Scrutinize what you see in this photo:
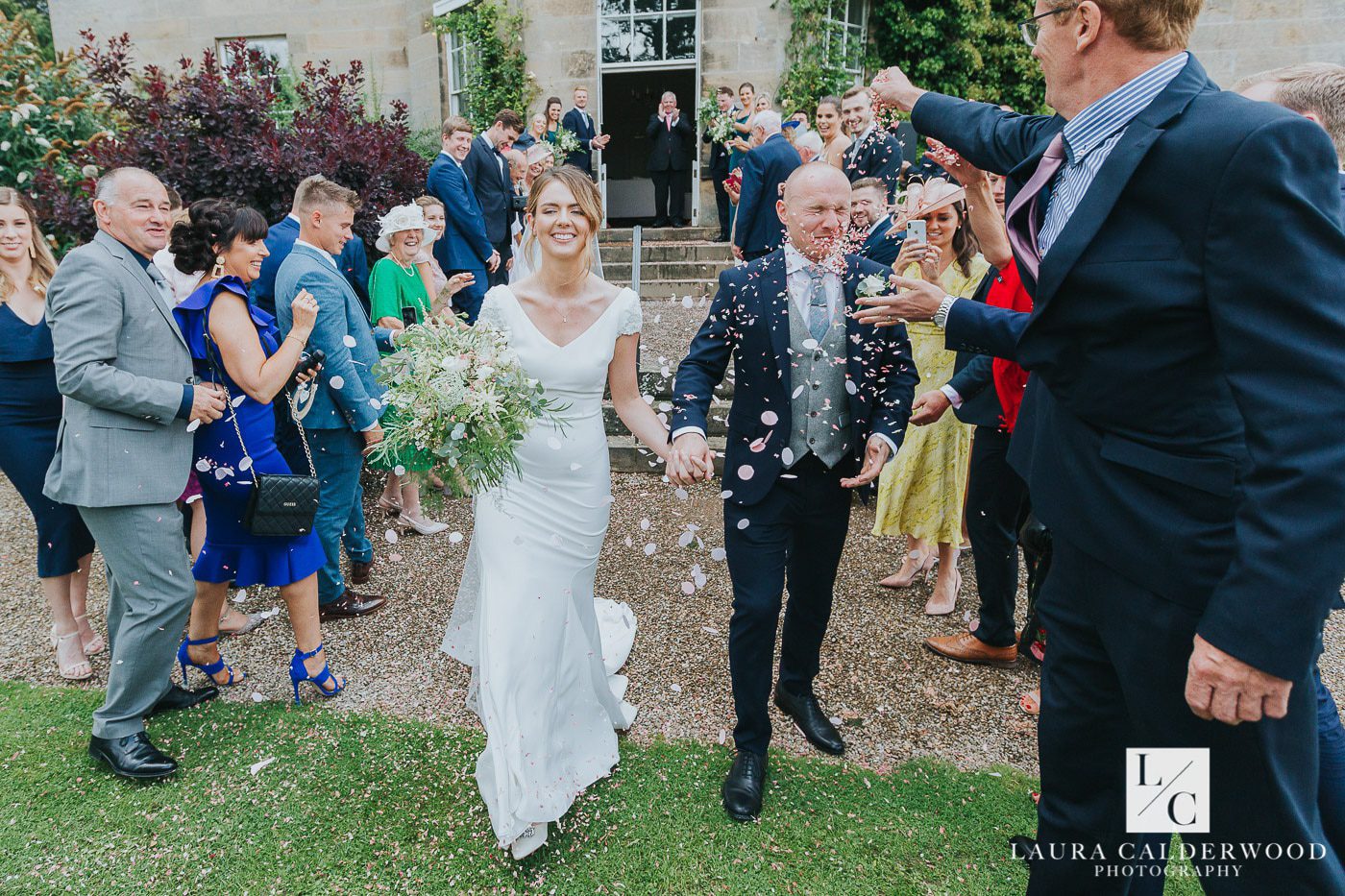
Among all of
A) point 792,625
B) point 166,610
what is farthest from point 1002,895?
point 166,610

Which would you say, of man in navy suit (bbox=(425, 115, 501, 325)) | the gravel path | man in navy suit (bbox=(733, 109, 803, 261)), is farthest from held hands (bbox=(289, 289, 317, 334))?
man in navy suit (bbox=(733, 109, 803, 261))

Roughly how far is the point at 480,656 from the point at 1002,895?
2.12 meters

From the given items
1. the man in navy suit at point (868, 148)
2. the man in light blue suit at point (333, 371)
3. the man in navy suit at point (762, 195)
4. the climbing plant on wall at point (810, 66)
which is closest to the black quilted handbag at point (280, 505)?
the man in light blue suit at point (333, 371)

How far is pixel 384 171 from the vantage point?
7699 millimetres

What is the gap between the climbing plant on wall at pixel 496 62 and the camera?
12.9 m

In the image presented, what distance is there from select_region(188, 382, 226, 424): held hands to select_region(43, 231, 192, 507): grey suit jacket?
0.21 feet

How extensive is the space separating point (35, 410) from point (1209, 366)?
17.0 ft

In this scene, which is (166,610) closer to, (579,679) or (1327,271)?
(579,679)

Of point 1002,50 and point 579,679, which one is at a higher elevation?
point 1002,50

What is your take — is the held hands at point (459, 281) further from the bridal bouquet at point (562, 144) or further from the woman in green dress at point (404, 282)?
the bridal bouquet at point (562, 144)

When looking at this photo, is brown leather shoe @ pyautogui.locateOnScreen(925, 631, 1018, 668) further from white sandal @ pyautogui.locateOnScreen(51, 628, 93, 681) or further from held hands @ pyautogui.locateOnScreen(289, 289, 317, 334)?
white sandal @ pyautogui.locateOnScreen(51, 628, 93, 681)

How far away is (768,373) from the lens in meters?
3.17

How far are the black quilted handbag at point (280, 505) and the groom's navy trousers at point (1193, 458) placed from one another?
3138mm

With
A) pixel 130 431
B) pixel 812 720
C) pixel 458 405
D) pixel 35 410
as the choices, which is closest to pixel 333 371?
pixel 130 431
